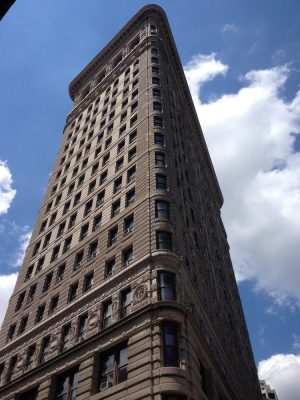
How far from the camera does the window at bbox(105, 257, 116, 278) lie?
31.3 meters

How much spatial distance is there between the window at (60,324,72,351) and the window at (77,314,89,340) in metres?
1.03

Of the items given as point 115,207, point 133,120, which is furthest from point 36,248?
point 133,120

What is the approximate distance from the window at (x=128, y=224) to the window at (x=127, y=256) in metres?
2.00

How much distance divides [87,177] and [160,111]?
11.3 m

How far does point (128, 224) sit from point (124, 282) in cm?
649

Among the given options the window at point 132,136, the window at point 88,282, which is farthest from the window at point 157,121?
the window at point 88,282

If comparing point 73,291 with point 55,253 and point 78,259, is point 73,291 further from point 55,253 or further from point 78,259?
point 55,253

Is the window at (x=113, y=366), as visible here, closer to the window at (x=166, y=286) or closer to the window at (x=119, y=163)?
the window at (x=166, y=286)

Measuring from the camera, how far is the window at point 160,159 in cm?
3759

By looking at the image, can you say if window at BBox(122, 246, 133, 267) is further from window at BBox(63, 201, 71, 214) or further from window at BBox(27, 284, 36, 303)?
window at BBox(63, 201, 71, 214)

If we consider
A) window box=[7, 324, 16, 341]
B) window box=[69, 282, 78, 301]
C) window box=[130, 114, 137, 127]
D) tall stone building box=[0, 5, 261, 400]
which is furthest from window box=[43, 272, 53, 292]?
window box=[130, 114, 137, 127]

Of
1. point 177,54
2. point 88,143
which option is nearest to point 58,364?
point 88,143

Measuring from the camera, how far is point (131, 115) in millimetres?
→ 49219

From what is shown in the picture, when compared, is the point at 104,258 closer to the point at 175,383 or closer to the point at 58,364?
the point at 58,364
